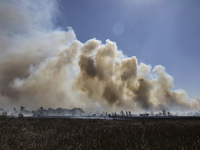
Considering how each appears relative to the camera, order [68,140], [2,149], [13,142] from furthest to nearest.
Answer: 1. [68,140]
2. [13,142]
3. [2,149]

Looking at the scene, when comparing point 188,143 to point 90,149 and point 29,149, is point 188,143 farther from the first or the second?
point 29,149

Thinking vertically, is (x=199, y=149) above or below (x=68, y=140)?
above

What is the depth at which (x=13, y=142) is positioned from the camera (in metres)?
6.52

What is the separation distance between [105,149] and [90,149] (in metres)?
0.66

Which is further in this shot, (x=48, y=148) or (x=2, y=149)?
(x=48, y=148)

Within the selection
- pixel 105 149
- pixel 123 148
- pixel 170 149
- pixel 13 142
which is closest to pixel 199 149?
pixel 170 149

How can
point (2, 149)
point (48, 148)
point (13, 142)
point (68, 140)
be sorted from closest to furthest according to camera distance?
point (2, 149), point (48, 148), point (13, 142), point (68, 140)

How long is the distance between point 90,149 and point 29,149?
2.60 metres

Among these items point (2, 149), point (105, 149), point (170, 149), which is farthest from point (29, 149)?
point (170, 149)

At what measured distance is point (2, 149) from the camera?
16.7ft

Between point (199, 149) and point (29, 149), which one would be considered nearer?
point (199, 149)

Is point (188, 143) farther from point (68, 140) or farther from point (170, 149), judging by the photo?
point (68, 140)

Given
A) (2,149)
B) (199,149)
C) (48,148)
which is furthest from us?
(48,148)

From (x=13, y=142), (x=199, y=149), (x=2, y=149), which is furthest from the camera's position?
(x=13, y=142)
